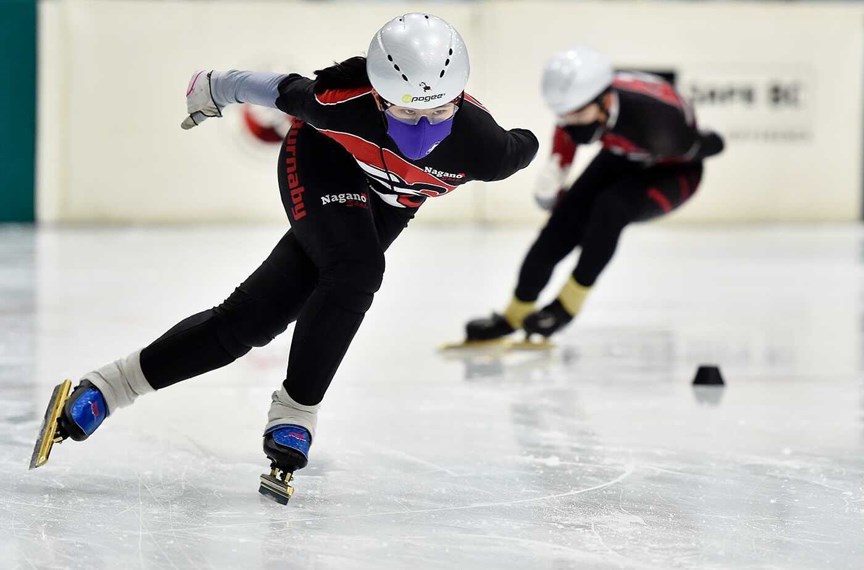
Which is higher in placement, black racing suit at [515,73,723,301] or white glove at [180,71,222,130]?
white glove at [180,71,222,130]

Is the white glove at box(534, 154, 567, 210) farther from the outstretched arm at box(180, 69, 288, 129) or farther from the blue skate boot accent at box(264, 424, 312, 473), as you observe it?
the blue skate boot accent at box(264, 424, 312, 473)

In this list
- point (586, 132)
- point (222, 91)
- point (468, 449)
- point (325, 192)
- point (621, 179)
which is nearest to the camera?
point (325, 192)

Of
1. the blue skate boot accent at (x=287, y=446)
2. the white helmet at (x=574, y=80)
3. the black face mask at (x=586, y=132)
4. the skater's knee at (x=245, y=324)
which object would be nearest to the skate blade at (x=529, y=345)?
the black face mask at (x=586, y=132)

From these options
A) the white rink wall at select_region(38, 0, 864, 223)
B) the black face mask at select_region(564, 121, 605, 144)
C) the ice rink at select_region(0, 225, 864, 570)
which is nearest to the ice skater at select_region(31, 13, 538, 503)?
the ice rink at select_region(0, 225, 864, 570)

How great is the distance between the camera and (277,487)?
2449 millimetres

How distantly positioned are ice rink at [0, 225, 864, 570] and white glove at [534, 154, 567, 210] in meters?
0.60

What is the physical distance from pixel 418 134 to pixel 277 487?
763mm

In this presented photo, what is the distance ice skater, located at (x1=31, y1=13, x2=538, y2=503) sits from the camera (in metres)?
2.49

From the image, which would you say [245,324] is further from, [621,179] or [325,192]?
[621,179]

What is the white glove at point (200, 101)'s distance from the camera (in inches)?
110

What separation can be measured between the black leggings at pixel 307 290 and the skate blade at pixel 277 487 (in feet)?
0.52

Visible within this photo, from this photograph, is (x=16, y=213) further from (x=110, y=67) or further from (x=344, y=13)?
(x=344, y=13)

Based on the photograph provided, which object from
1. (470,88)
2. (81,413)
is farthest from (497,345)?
(470,88)

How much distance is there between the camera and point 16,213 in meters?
12.9
